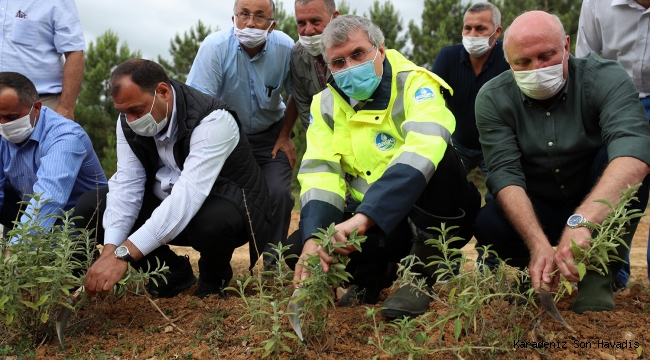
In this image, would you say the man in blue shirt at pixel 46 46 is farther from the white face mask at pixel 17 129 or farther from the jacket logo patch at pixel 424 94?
the jacket logo patch at pixel 424 94

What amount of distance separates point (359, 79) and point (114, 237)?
4.89 ft

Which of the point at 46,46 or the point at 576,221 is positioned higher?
the point at 46,46

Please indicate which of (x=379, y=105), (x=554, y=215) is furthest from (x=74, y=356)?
(x=554, y=215)

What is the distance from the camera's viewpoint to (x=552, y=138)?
10.9 ft

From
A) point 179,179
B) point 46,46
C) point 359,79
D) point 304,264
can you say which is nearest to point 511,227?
point 359,79

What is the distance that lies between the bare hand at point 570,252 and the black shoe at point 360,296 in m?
1.20

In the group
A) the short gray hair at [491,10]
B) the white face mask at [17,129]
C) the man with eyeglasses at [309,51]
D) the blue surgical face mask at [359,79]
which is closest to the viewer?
the blue surgical face mask at [359,79]

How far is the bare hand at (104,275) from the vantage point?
315 centimetres

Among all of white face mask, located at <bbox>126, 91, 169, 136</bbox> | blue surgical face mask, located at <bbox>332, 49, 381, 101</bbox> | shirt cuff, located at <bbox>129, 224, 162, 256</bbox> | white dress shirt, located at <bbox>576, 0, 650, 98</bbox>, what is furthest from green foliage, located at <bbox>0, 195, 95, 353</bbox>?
white dress shirt, located at <bbox>576, 0, 650, 98</bbox>

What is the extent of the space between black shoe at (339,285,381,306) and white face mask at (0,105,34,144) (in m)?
2.12

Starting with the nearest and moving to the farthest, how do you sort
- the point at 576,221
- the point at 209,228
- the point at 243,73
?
the point at 576,221
the point at 209,228
the point at 243,73

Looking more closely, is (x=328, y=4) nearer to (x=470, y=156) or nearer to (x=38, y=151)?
(x=470, y=156)

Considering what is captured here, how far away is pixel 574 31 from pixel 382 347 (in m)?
12.4

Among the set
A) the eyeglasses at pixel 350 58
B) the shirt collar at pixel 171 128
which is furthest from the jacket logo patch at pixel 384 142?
the shirt collar at pixel 171 128
